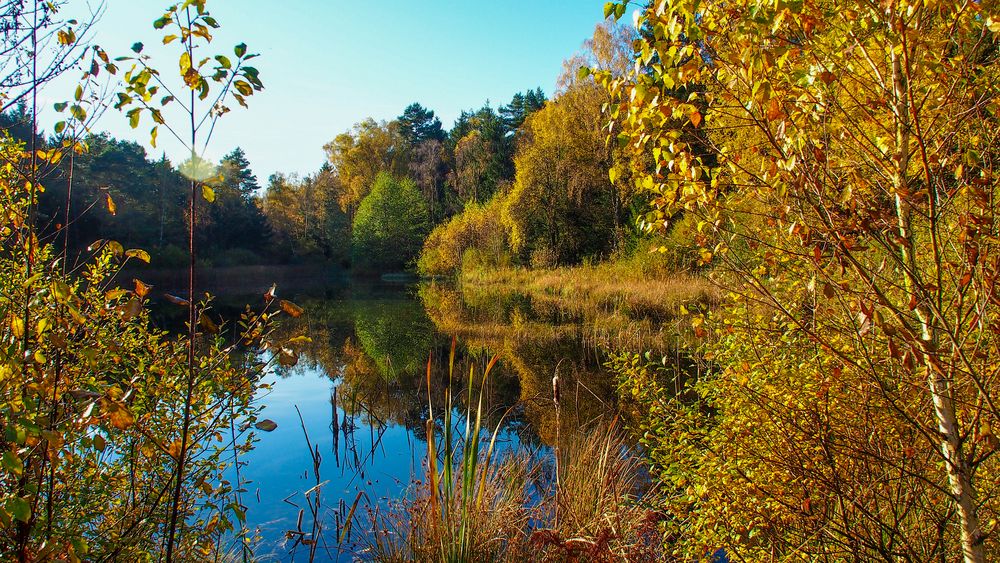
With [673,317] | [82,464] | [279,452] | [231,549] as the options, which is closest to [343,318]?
[673,317]

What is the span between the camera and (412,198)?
136 feet

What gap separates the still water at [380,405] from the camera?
516cm

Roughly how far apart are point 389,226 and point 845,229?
130 ft

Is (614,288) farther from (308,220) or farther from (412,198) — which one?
(308,220)

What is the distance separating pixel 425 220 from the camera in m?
42.3

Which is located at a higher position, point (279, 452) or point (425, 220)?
point (425, 220)

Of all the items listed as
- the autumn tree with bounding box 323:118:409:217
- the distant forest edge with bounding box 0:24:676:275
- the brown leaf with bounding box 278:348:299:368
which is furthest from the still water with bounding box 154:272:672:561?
the autumn tree with bounding box 323:118:409:217

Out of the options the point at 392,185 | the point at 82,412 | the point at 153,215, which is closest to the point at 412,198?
the point at 392,185

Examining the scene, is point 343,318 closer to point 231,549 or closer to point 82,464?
point 231,549

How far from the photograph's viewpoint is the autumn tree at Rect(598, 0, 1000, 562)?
1528mm

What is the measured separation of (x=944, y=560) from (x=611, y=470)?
2266mm

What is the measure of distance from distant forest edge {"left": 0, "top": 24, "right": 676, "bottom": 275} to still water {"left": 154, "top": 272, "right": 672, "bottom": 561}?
5949mm

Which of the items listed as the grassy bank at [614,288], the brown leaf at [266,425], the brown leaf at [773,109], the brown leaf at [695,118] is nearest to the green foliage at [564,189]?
the grassy bank at [614,288]

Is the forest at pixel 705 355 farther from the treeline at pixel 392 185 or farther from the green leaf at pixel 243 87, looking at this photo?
the treeline at pixel 392 185
